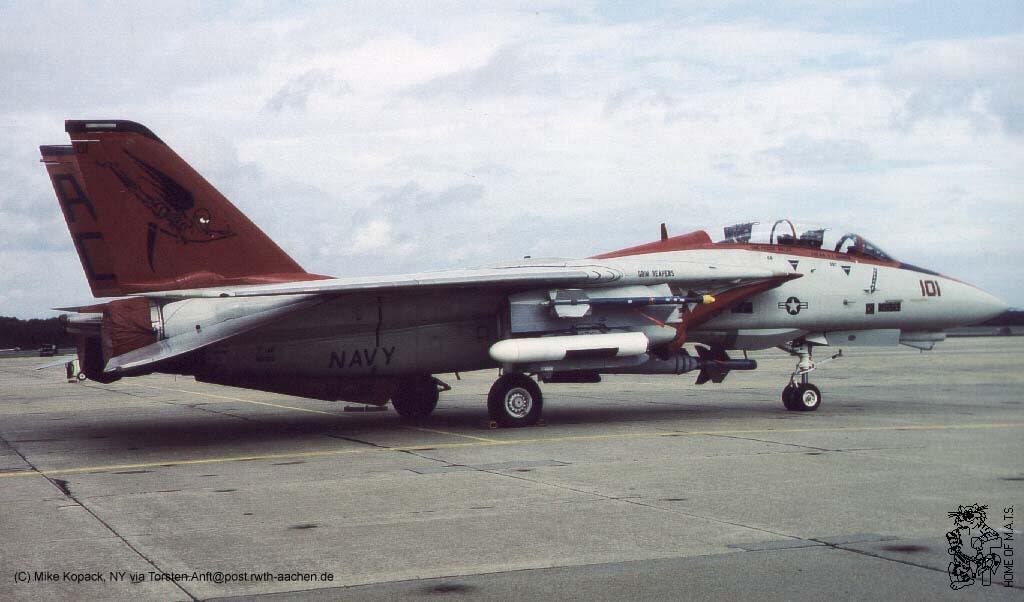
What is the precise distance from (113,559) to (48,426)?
11455 mm

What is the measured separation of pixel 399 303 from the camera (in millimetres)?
14000

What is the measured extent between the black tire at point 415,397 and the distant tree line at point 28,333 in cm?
6195

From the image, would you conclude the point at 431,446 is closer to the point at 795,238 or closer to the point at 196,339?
the point at 196,339

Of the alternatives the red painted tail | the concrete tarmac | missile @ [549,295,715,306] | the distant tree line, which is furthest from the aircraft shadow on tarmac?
the distant tree line

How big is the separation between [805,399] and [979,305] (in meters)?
3.56

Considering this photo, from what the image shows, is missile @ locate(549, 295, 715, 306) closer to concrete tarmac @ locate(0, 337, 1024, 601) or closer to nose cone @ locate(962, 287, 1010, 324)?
concrete tarmac @ locate(0, 337, 1024, 601)

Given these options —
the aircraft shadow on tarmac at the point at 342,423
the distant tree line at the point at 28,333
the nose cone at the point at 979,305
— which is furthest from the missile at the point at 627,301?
the distant tree line at the point at 28,333

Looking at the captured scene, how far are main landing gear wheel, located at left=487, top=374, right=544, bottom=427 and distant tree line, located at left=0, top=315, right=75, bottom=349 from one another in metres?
65.0

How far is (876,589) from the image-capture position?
5.25 meters

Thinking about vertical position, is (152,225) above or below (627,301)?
above

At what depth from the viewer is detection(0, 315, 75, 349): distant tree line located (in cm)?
7150

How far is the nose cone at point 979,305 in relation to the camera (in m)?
16.8

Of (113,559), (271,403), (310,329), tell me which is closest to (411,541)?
(113,559)

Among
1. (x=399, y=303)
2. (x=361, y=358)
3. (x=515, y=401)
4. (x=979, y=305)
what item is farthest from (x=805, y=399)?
(x=361, y=358)
